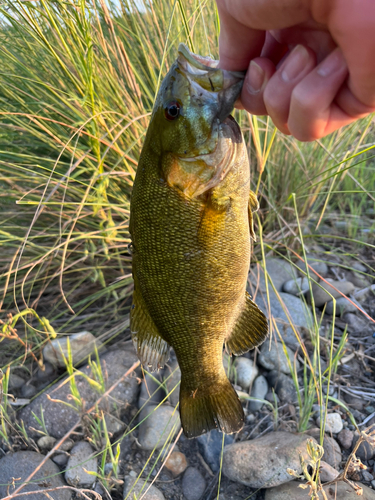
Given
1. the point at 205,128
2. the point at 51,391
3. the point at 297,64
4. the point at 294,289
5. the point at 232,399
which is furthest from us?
the point at 294,289

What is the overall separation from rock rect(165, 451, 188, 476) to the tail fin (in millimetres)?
664

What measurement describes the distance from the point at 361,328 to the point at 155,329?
70.1 inches

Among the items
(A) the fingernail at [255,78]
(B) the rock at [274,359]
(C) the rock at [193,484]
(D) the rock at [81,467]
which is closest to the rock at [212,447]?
(C) the rock at [193,484]

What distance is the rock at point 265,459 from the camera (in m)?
1.78

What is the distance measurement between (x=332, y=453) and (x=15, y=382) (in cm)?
210

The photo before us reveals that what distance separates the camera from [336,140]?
2.82m

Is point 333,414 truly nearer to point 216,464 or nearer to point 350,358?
point 350,358

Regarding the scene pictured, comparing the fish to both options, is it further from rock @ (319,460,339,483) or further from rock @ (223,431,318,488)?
rock @ (319,460,339,483)

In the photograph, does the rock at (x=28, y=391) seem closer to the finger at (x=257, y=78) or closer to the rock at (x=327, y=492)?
the rock at (x=327, y=492)

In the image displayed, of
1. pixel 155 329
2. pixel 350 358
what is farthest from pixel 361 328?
pixel 155 329

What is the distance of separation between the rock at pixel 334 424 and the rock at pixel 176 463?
0.83 meters

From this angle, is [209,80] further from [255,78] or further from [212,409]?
[212,409]

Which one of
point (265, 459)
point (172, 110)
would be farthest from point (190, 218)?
point (265, 459)

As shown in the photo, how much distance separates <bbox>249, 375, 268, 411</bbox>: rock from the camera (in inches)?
89.3
